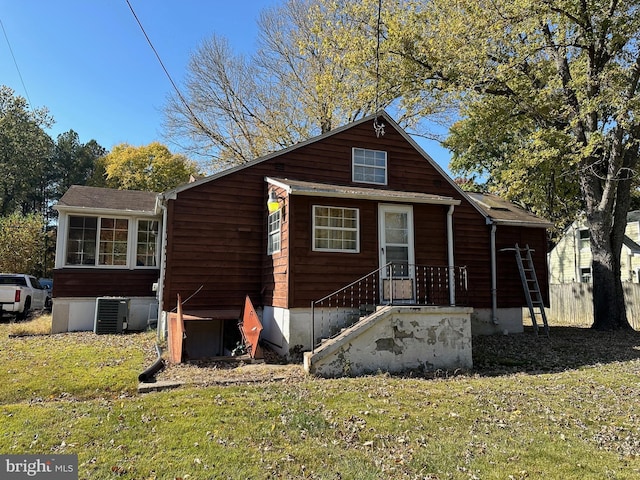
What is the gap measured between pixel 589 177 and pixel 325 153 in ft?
29.3

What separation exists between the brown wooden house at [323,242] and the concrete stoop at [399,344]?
0.79 m

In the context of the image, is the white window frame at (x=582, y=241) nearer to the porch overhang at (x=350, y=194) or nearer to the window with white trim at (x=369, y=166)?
the porch overhang at (x=350, y=194)

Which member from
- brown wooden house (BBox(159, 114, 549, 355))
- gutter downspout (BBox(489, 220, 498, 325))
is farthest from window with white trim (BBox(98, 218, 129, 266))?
gutter downspout (BBox(489, 220, 498, 325))

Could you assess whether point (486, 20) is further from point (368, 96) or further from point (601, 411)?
point (601, 411)

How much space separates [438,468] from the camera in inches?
160

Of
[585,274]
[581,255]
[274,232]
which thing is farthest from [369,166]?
[581,255]

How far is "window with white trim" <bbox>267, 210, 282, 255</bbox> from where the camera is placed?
33.0 ft

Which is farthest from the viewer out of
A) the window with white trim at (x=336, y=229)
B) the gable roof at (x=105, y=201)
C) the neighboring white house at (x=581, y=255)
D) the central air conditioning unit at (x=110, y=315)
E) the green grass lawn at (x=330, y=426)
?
the neighboring white house at (x=581, y=255)

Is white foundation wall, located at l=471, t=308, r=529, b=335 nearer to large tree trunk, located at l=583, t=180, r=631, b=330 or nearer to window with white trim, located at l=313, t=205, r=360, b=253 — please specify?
large tree trunk, located at l=583, t=180, r=631, b=330

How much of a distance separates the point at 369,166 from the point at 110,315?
8412mm

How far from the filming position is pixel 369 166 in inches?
465

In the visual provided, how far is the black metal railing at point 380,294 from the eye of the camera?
9391mm

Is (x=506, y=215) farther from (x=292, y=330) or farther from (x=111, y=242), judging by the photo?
(x=111, y=242)

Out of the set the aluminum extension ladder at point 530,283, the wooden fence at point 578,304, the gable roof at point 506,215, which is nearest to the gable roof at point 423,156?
the gable roof at point 506,215
